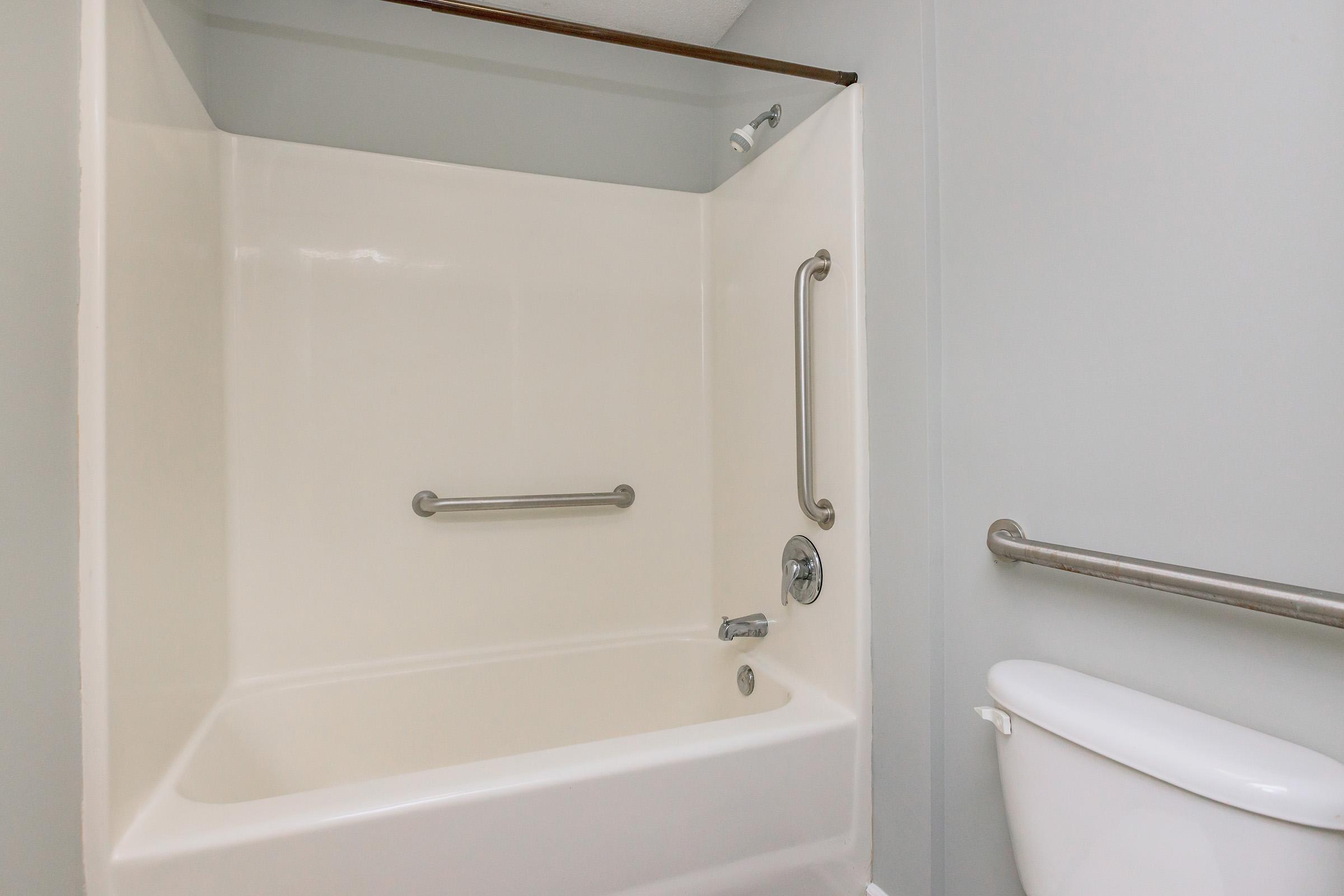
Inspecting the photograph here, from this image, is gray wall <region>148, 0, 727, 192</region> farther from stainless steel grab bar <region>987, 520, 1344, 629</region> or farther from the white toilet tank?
the white toilet tank

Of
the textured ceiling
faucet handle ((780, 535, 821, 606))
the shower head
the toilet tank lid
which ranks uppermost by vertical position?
the textured ceiling

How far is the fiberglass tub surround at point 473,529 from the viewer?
3.42 ft

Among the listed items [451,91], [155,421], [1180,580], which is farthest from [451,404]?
[1180,580]

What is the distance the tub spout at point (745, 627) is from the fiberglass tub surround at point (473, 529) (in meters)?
0.06

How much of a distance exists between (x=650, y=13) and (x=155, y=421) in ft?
5.46

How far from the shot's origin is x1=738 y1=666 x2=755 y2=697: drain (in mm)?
1641

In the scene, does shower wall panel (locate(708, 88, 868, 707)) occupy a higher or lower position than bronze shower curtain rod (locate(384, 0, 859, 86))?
lower

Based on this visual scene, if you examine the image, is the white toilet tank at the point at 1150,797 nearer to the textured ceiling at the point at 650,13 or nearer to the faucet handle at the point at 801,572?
the faucet handle at the point at 801,572

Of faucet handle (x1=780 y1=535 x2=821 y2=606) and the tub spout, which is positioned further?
the tub spout

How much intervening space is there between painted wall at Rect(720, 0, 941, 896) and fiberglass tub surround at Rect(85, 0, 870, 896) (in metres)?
0.05

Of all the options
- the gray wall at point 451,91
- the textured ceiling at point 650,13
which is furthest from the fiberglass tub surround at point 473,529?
the textured ceiling at point 650,13

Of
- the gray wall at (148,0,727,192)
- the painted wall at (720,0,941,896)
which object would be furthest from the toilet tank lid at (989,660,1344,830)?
the gray wall at (148,0,727,192)

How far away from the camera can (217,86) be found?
1615mm

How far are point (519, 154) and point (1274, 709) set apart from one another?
2.00 m
